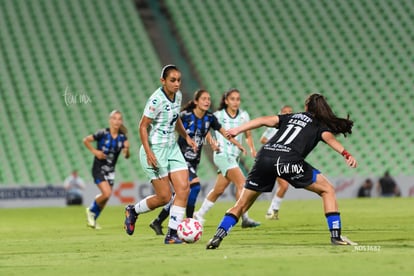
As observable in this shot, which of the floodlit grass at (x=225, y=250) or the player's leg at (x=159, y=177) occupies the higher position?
the player's leg at (x=159, y=177)

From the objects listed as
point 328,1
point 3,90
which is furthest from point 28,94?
point 328,1

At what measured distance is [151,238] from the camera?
11727mm

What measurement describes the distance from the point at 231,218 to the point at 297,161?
3.17 ft

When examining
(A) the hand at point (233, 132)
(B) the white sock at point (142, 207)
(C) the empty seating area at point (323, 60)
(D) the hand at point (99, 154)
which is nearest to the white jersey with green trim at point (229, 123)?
(D) the hand at point (99, 154)

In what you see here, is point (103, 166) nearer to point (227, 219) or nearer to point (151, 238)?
point (151, 238)

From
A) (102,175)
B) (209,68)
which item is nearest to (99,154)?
(102,175)

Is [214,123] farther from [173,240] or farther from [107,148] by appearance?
[107,148]

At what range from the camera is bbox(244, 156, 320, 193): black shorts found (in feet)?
31.0

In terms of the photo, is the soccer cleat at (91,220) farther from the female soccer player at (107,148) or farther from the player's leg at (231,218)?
the player's leg at (231,218)

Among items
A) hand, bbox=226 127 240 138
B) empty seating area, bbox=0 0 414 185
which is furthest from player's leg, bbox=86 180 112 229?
empty seating area, bbox=0 0 414 185

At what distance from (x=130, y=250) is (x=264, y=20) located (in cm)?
2287

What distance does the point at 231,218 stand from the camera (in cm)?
948

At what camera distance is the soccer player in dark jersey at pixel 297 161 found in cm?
945

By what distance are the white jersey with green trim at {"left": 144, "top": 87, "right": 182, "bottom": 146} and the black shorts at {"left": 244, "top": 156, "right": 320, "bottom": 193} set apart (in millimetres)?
1570
